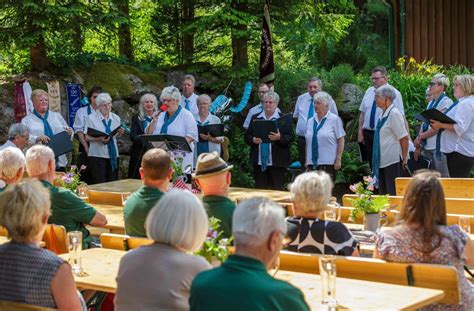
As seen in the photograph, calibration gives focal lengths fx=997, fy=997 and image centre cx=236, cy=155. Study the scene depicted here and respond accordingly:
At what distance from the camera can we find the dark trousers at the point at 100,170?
41.8ft

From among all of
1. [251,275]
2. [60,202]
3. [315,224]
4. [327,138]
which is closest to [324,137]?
[327,138]

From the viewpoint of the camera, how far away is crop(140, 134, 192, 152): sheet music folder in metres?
11.0

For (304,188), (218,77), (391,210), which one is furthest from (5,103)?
(304,188)

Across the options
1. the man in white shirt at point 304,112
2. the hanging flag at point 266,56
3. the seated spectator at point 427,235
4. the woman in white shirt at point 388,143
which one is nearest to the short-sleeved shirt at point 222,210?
the seated spectator at point 427,235

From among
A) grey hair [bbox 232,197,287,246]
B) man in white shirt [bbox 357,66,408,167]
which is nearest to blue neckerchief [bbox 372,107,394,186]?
man in white shirt [bbox 357,66,408,167]

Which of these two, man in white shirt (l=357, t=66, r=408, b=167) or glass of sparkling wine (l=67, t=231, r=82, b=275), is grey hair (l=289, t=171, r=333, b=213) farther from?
man in white shirt (l=357, t=66, r=408, b=167)

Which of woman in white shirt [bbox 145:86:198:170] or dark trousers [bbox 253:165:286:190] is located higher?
woman in white shirt [bbox 145:86:198:170]

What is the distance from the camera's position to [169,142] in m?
11.2

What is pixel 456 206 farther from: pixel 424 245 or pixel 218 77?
pixel 218 77

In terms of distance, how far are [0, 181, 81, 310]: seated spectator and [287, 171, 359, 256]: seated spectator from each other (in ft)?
5.14

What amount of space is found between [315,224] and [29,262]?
176cm

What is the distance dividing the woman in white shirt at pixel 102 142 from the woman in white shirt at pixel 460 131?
4053 millimetres

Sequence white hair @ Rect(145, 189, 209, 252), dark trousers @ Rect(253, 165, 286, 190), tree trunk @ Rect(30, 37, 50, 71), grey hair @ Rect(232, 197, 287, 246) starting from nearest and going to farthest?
grey hair @ Rect(232, 197, 287, 246) → white hair @ Rect(145, 189, 209, 252) → dark trousers @ Rect(253, 165, 286, 190) → tree trunk @ Rect(30, 37, 50, 71)

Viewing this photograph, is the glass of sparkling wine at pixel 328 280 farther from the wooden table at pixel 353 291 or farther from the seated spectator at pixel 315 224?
the seated spectator at pixel 315 224
